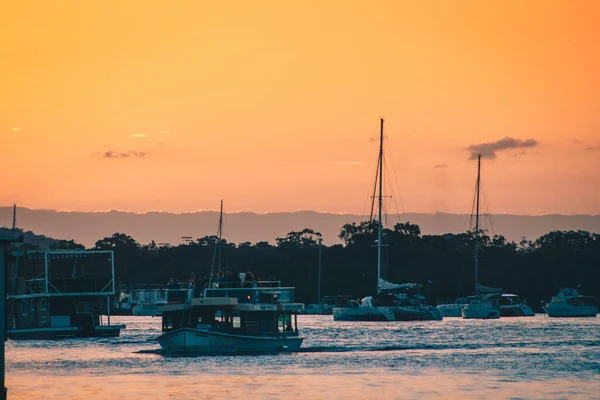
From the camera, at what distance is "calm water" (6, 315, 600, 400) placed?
68188 mm

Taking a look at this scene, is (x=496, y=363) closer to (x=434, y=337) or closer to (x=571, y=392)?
(x=571, y=392)

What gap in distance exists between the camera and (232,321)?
9444cm

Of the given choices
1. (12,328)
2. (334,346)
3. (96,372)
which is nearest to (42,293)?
(12,328)

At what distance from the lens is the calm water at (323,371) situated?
6819cm

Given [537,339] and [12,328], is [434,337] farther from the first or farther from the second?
[12,328]

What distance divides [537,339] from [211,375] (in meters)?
58.4

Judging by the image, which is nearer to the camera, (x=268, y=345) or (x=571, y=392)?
(x=571, y=392)

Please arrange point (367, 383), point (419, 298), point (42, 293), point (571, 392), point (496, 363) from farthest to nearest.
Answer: point (419, 298), point (42, 293), point (496, 363), point (367, 383), point (571, 392)

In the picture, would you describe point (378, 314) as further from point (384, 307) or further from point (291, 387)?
point (291, 387)

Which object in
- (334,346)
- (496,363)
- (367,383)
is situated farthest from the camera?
(334,346)

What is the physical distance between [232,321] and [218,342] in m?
1.94

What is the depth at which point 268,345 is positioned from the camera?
95000 mm

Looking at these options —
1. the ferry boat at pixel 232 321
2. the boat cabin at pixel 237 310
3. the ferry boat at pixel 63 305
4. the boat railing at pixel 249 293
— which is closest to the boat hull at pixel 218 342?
the ferry boat at pixel 232 321

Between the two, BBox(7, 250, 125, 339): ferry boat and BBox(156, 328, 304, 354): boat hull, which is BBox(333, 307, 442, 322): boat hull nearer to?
BBox(7, 250, 125, 339): ferry boat
